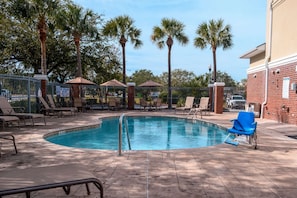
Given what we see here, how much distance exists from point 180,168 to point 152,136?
5.28m

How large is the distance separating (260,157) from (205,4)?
1016 centimetres

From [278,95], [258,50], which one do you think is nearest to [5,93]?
[278,95]

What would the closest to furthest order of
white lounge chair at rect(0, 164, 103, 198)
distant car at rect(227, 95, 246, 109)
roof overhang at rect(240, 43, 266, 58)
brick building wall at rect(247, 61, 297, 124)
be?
white lounge chair at rect(0, 164, 103, 198) → brick building wall at rect(247, 61, 297, 124) → roof overhang at rect(240, 43, 266, 58) → distant car at rect(227, 95, 246, 109)

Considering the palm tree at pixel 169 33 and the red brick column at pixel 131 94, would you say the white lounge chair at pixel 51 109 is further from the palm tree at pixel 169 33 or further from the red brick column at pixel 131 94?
the palm tree at pixel 169 33

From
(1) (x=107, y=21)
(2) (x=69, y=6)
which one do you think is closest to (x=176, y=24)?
(1) (x=107, y=21)

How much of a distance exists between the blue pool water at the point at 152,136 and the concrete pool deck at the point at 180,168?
1.87 m

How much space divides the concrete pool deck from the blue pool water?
6.14 ft

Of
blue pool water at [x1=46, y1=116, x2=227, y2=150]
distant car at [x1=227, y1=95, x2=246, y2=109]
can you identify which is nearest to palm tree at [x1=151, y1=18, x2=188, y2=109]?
distant car at [x1=227, y1=95, x2=246, y2=109]

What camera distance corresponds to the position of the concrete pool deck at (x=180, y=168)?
10.6 ft

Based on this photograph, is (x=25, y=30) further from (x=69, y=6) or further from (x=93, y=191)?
(x=93, y=191)

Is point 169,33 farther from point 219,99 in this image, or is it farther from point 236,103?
point 236,103

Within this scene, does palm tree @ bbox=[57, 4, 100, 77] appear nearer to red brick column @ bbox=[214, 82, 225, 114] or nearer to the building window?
red brick column @ bbox=[214, 82, 225, 114]

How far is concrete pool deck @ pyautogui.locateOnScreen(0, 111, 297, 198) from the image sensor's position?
3236 mm

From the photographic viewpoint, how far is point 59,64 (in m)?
21.4
